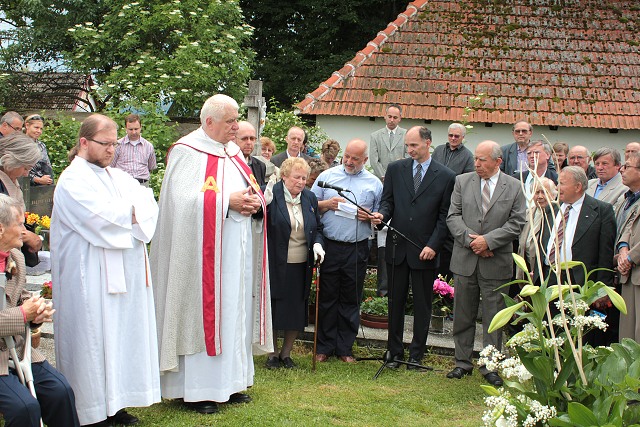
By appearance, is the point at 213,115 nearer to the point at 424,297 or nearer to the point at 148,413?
the point at 148,413

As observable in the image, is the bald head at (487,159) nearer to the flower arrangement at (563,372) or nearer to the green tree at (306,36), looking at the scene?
the flower arrangement at (563,372)

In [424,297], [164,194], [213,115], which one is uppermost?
[213,115]

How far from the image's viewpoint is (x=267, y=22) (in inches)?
949

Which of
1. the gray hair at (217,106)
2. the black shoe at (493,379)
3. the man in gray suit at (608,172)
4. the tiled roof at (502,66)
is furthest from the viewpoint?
the tiled roof at (502,66)

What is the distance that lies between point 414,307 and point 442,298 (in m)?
1.18

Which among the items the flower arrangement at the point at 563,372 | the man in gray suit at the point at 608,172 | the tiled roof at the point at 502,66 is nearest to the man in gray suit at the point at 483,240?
the man in gray suit at the point at 608,172

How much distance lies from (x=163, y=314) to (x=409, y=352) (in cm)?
283

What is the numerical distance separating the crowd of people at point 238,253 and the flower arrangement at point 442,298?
1.59 feet

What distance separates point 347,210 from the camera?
7.67 metres

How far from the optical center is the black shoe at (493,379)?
280 inches

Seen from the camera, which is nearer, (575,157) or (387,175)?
(387,175)

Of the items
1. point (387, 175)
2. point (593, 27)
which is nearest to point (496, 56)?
point (593, 27)

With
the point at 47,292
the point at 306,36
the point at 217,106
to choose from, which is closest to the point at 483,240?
the point at 217,106

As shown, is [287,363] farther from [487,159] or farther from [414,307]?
[487,159]
